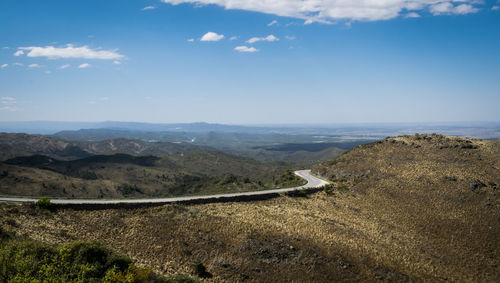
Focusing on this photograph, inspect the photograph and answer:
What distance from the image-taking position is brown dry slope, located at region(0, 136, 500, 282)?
25.2 m

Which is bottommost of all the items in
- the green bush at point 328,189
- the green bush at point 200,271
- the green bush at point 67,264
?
the green bush at point 200,271

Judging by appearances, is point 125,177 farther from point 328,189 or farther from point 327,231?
point 327,231

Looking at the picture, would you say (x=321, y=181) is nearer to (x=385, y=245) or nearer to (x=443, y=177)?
(x=443, y=177)

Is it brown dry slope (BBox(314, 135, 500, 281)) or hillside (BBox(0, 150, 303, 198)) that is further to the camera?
hillside (BBox(0, 150, 303, 198))

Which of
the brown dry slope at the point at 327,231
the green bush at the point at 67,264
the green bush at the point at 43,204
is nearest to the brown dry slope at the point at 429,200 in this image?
the brown dry slope at the point at 327,231

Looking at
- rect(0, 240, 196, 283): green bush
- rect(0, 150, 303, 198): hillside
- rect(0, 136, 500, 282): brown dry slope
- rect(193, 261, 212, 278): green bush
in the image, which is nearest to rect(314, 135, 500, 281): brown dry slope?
rect(0, 136, 500, 282): brown dry slope

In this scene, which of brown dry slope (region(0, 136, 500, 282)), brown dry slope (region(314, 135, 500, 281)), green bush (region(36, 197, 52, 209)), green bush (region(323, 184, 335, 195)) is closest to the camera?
brown dry slope (region(0, 136, 500, 282))

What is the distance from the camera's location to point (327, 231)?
3359cm

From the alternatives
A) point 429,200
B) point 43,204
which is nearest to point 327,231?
point 429,200

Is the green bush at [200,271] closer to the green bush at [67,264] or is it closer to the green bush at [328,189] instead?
the green bush at [67,264]

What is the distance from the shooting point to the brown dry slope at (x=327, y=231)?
25203 mm

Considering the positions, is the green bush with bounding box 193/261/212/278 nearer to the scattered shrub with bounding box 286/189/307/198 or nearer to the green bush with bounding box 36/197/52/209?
the green bush with bounding box 36/197/52/209

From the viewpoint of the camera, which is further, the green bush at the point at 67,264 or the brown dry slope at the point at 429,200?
the brown dry slope at the point at 429,200

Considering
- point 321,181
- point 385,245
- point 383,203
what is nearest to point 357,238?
point 385,245
